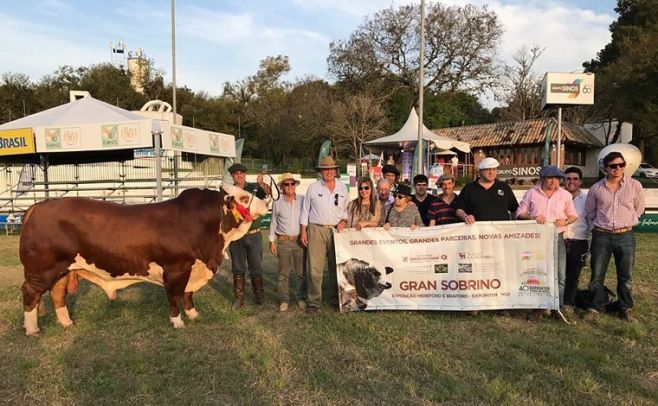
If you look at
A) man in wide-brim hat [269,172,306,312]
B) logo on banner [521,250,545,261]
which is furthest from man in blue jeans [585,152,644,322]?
man in wide-brim hat [269,172,306,312]

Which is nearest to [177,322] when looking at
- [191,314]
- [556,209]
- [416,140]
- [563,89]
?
[191,314]

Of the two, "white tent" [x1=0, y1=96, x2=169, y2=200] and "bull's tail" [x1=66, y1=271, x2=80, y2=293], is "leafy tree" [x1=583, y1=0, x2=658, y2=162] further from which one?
"bull's tail" [x1=66, y1=271, x2=80, y2=293]

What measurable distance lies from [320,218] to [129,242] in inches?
86.2

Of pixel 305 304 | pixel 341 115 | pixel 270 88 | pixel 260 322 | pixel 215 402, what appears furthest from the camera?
pixel 270 88

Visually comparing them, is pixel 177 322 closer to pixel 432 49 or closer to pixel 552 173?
pixel 552 173

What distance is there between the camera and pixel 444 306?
5.95 metres

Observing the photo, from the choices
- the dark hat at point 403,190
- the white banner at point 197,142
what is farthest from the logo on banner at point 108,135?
the dark hat at point 403,190

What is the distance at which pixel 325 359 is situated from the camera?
4.66 metres

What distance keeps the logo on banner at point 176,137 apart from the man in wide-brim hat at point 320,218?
794 centimetres

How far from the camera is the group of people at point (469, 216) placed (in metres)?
5.69

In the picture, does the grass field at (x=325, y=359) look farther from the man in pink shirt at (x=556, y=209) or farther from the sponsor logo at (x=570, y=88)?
the sponsor logo at (x=570, y=88)

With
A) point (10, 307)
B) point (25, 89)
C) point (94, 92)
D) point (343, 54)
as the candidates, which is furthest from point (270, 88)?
point (10, 307)

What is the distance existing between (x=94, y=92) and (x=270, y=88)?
56.2ft

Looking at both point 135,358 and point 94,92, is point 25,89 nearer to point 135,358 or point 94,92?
point 94,92
